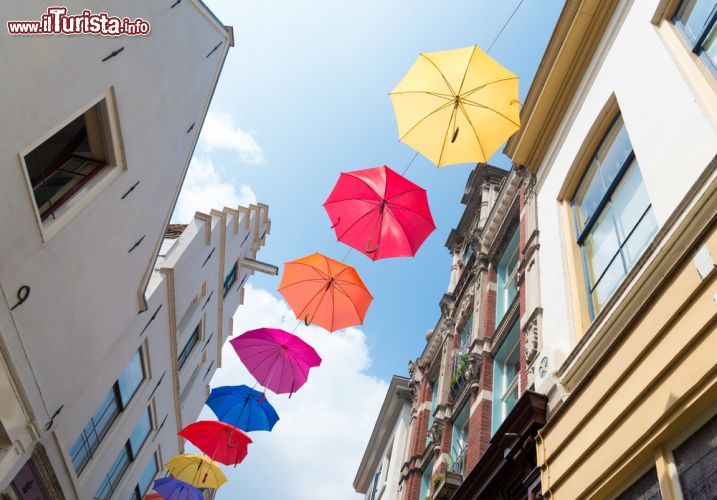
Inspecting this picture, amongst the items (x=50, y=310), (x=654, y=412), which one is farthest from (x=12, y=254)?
(x=654, y=412)

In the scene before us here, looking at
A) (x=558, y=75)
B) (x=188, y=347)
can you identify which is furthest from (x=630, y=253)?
(x=188, y=347)

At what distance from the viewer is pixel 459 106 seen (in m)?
8.64

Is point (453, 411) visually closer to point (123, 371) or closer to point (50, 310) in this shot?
point (123, 371)

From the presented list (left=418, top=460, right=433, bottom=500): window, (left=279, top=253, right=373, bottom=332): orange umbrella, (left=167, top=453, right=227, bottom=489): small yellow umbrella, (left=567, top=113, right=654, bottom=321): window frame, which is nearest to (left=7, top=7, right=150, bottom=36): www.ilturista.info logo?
(left=279, top=253, right=373, bottom=332): orange umbrella

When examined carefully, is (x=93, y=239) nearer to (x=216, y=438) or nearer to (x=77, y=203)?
(x=77, y=203)

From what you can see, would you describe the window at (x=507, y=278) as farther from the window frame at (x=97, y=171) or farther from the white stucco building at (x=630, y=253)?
the window frame at (x=97, y=171)

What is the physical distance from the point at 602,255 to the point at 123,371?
11112mm

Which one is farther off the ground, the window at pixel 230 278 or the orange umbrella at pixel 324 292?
the window at pixel 230 278

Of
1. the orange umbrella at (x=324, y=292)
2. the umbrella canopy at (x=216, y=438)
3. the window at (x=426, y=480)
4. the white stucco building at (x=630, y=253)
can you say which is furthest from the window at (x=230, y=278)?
the white stucco building at (x=630, y=253)

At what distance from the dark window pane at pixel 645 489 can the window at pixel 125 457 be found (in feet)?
39.7

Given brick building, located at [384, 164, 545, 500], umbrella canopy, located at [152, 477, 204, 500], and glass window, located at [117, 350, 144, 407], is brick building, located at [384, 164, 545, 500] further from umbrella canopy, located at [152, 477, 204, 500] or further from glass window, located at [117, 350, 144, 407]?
glass window, located at [117, 350, 144, 407]

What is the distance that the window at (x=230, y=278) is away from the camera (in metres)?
21.5

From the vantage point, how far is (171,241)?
52.6 feet

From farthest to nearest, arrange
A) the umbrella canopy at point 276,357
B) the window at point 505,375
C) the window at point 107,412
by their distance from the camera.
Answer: the umbrella canopy at point 276,357 < the window at point 505,375 < the window at point 107,412
